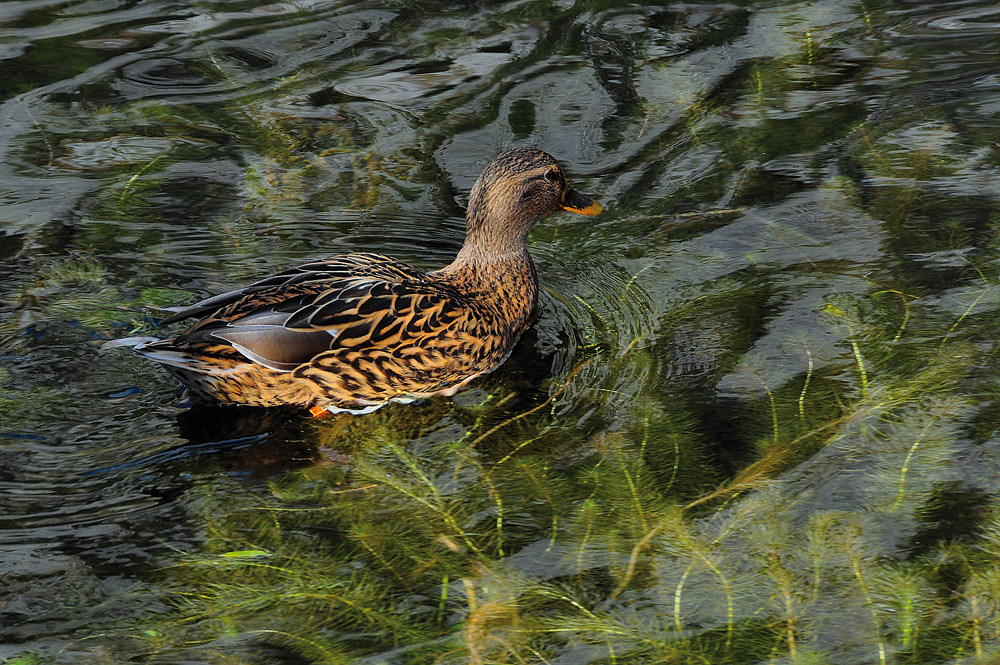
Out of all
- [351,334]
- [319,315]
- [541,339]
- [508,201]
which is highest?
[508,201]

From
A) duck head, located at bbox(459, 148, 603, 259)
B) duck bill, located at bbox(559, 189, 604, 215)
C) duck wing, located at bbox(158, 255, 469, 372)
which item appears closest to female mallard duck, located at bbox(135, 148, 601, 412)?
duck wing, located at bbox(158, 255, 469, 372)

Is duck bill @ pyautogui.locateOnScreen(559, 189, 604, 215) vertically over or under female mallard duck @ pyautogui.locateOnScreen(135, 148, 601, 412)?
over

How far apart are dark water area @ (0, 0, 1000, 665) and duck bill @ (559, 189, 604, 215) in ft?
0.59

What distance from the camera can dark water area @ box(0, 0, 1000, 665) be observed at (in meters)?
3.82

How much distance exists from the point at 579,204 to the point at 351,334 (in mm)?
1666

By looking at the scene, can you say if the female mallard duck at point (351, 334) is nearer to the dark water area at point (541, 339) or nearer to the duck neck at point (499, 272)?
the duck neck at point (499, 272)

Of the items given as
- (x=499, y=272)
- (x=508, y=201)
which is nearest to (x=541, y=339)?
(x=499, y=272)

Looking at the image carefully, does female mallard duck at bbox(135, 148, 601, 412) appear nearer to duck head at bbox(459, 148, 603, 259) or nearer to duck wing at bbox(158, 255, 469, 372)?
duck wing at bbox(158, 255, 469, 372)

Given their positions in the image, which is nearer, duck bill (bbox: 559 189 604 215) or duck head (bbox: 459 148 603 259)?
duck head (bbox: 459 148 603 259)

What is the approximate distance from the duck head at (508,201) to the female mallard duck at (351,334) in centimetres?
12

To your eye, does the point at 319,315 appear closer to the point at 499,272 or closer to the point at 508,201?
the point at 499,272

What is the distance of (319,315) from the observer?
16.5ft

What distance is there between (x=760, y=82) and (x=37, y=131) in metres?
4.69

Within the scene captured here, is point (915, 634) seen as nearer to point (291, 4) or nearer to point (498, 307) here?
point (498, 307)
